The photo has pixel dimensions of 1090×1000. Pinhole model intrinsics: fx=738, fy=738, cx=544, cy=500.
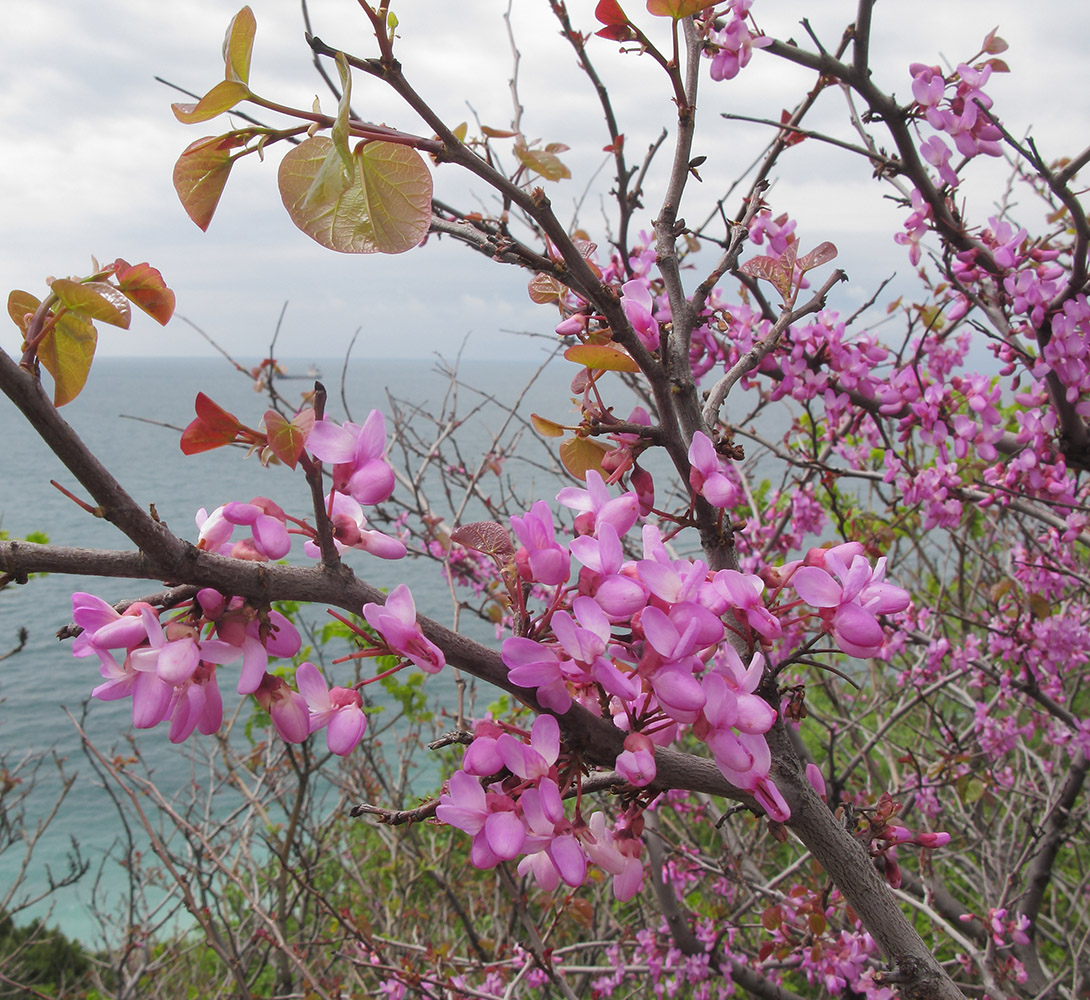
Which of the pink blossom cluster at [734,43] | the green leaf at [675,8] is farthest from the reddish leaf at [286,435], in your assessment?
the pink blossom cluster at [734,43]

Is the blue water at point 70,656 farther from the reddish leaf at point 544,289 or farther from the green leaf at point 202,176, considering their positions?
the green leaf at point 202,176

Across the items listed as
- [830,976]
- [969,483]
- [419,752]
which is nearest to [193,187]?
[830,976]

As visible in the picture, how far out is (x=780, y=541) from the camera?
9.76 ft

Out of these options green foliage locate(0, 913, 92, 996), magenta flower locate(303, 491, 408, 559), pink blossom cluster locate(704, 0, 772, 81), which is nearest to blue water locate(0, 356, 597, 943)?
green foliage locate(0, 913, 92, 996)

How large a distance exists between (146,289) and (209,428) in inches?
6.1

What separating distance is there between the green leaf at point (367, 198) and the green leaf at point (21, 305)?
244 millimetres

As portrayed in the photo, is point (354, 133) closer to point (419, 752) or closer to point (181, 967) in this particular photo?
point (181, 967)

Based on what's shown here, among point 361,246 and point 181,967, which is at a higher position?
point 361,246

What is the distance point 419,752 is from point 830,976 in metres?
5.12

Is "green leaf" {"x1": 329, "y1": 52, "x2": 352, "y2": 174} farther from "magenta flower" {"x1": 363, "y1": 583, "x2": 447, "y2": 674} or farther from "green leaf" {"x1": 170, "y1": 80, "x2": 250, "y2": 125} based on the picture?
"magenta flower" {"x1": 363, "y1": 583, "x2": 447, "y2": 674}

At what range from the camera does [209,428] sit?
590mm

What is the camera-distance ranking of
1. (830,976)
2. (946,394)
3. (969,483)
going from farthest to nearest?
(969,483) < (946,394) < (830,976)

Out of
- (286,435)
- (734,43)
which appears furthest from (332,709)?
(734,43)

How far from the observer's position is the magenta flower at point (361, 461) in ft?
1.98
